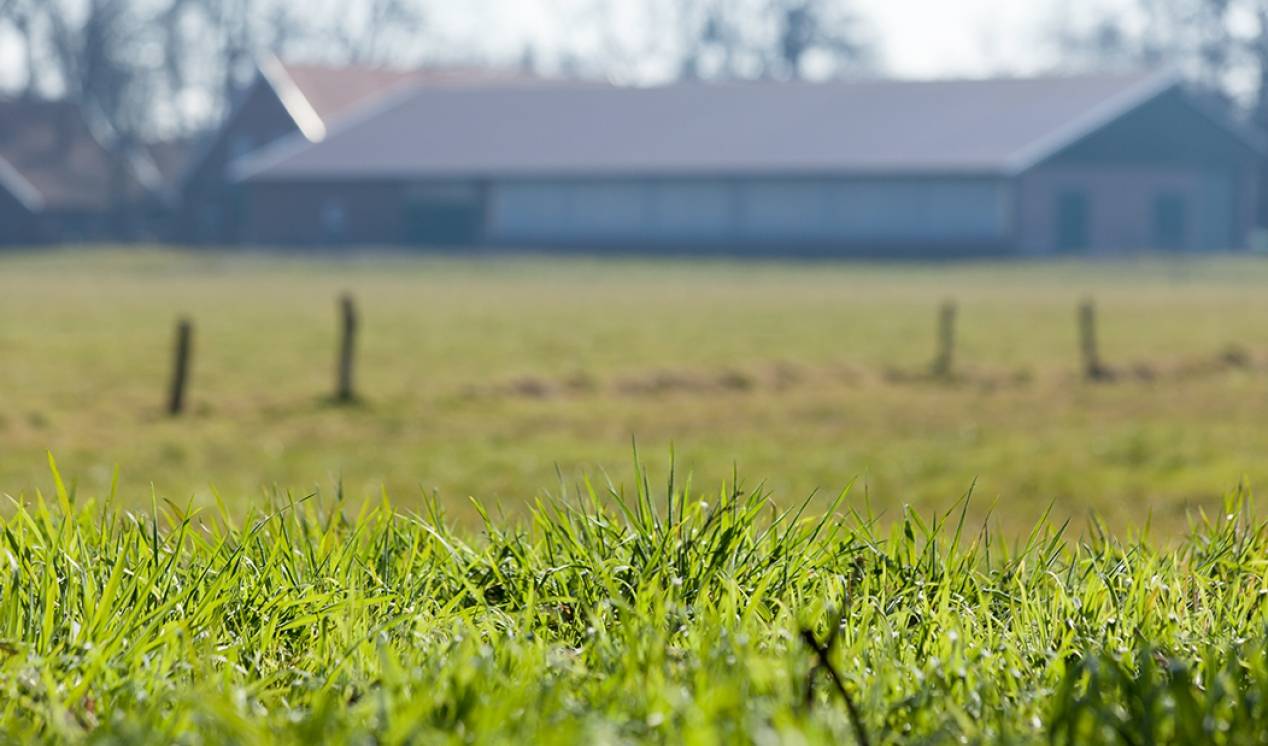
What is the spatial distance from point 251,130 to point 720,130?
2351 cm

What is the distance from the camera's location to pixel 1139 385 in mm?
23922

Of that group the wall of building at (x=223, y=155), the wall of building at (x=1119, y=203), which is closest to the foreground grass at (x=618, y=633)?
the wall of building at (x=1119, y=203)

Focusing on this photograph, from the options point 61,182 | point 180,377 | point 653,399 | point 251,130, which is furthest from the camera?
point 251,130

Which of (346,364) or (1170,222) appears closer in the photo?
(346,364)

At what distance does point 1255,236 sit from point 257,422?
6604 centimetres

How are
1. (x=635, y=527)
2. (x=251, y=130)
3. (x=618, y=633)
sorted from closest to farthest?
(x=618, y=633)
(x=635, y=527)
(x=251, y=130)

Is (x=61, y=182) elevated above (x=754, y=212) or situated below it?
above

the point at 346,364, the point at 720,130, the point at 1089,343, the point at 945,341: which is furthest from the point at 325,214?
the point at 346,364

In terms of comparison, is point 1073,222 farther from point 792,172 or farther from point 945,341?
point 945,341

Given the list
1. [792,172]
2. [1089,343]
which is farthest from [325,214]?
[1089,343]

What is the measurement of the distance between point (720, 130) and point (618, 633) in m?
73.5

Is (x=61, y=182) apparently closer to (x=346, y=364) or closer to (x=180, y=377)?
(x=346, y=364)

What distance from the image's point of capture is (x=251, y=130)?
287 feet

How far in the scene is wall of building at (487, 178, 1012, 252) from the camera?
6938cm
